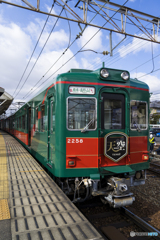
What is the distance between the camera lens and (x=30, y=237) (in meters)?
2.58

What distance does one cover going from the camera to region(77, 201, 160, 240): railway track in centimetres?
383

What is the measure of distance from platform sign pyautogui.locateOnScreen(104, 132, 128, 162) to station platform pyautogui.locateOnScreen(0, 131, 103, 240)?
56.8 inches

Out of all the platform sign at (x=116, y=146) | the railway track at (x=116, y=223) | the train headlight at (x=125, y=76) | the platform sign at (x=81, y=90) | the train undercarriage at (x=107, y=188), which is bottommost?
the railway track at (x=116, y=223)

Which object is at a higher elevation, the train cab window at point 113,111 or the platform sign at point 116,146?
the train cab window at point 113,111

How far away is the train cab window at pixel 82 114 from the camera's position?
448cm

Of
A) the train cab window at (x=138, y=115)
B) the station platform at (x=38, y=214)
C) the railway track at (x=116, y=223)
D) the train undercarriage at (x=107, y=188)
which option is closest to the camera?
the station platform at (x=38, y=214)

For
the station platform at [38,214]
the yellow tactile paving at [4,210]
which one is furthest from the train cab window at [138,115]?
the yellow tactile paving at [4,210]

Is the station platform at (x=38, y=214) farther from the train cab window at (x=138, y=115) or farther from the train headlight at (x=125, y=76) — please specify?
the train headlight at (x=125, y=76)

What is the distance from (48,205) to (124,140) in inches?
90.6

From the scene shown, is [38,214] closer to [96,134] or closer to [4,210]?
[4,210]

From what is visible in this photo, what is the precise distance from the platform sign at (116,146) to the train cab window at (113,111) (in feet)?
0.78

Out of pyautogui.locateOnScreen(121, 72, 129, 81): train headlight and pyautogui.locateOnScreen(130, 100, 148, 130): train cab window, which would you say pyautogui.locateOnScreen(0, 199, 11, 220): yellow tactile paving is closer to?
pyautogui.locateOnScreen(130, 100, 148, 130): train cab window

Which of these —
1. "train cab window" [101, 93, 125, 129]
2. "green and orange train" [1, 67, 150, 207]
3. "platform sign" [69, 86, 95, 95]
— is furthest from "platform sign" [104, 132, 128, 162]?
"platform sign" [69, 86, 95, 95]

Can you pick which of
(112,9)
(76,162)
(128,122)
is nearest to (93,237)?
(76,162)
